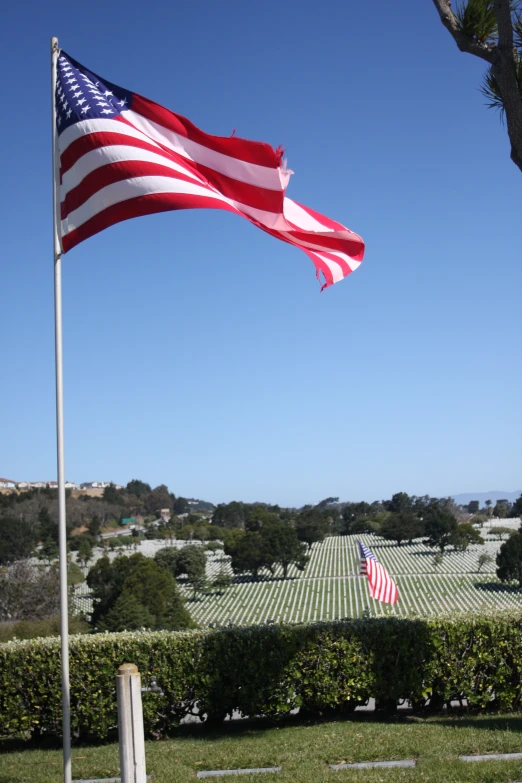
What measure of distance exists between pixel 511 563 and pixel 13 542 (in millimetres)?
61376

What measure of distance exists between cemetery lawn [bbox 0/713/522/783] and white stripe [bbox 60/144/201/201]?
5.03 m

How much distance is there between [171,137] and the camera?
610 centimetres

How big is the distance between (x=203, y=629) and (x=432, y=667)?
2.92 meters

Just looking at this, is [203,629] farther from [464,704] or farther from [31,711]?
[464,704]

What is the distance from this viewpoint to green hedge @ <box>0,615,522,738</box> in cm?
859

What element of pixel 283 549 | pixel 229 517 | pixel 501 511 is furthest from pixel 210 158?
pixel 501 511

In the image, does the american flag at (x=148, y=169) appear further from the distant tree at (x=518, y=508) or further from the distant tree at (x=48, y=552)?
the distant tree at (x=518, y=508)

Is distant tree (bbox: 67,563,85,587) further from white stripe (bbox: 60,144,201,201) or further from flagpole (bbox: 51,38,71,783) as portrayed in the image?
white stripe (bbox: 60,144,201,201)

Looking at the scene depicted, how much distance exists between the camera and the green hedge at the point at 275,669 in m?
8.59

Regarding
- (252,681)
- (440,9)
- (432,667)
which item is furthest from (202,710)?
(440,9)

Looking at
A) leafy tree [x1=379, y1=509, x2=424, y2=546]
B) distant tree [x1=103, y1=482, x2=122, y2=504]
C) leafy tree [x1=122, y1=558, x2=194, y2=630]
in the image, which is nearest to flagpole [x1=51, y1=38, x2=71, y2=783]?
leafy tree [x1=122, y1=558, x2=194, y2=630]

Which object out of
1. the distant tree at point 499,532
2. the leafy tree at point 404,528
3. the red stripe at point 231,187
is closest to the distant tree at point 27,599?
the red stripe at point 231,187

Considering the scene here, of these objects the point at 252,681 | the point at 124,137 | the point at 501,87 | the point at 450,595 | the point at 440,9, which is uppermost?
the point at 440,9

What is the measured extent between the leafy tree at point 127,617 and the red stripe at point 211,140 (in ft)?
166
